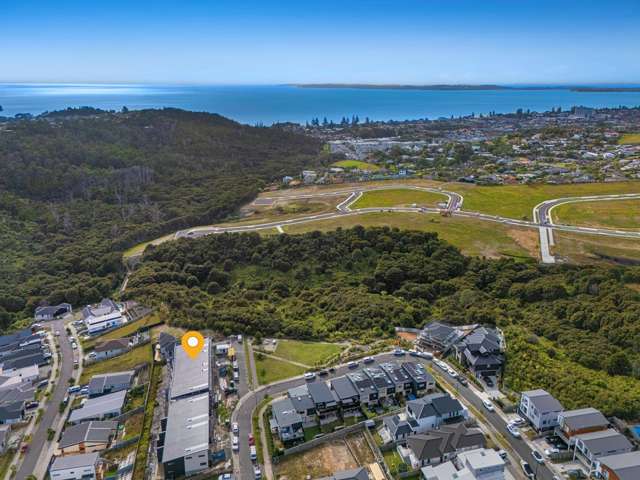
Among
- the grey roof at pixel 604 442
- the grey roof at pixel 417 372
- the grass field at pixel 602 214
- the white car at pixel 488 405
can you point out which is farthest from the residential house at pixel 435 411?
the grass field at pixel 602 214

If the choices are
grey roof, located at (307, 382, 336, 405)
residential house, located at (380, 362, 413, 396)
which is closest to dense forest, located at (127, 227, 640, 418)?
residential house, located at (380, 362, 413, 396)

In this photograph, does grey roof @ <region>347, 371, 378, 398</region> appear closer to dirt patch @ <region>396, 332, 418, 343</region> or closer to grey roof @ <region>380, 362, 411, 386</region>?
grey roof @ <region>380, 362, 411, 386</region>

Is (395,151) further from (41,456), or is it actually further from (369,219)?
(41,456)

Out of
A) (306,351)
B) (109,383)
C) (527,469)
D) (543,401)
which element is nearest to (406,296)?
(306,351)

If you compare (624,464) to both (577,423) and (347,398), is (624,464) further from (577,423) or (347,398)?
(347,398)

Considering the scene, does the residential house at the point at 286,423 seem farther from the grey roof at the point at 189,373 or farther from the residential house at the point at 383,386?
the residential house at the point at 383,386
